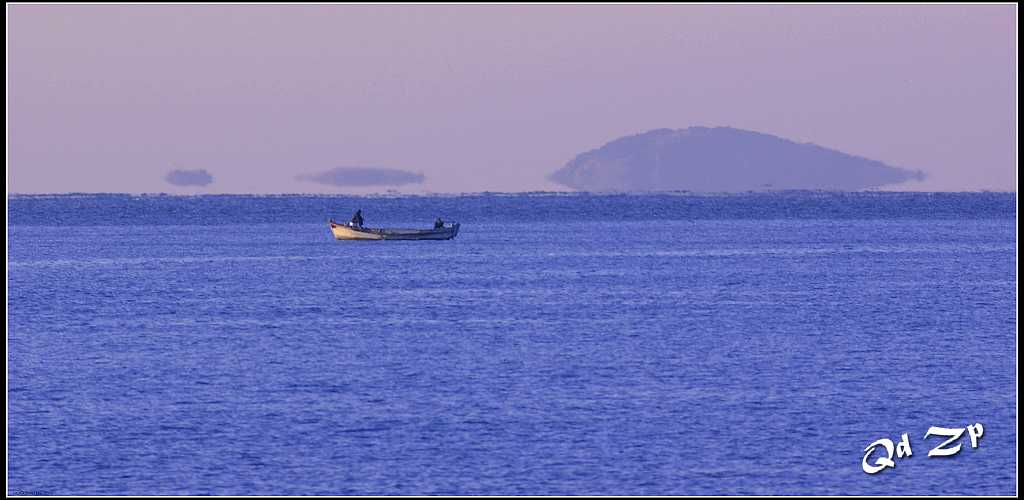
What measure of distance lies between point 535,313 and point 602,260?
4119 centimetres

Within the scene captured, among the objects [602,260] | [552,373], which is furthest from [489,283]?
[552,373]

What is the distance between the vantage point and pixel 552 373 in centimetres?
4591

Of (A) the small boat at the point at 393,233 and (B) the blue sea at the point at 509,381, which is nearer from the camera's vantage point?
(B) the blue sea at the point at 509,381

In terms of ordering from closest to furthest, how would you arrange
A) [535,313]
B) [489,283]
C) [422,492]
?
1. [422,492]
2. [535,313]
3. [489,283]

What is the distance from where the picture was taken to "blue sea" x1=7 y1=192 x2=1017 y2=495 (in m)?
32.9

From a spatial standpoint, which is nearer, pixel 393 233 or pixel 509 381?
pixel 509 381

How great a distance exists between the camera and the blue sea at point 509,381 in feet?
108

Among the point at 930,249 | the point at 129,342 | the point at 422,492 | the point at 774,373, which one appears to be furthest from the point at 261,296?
the point at 930,249

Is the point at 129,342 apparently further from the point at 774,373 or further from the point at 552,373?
the point at 774,373

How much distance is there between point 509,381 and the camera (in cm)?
4412

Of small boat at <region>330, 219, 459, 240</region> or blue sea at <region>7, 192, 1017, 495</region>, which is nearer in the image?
blue sea at <region>7, 192, 1017, 495</region>

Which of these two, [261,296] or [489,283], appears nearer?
[261,296]

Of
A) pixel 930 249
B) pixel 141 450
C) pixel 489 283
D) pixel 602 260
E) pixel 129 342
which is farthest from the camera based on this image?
pixel 930 249

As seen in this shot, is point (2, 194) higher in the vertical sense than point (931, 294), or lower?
higher
